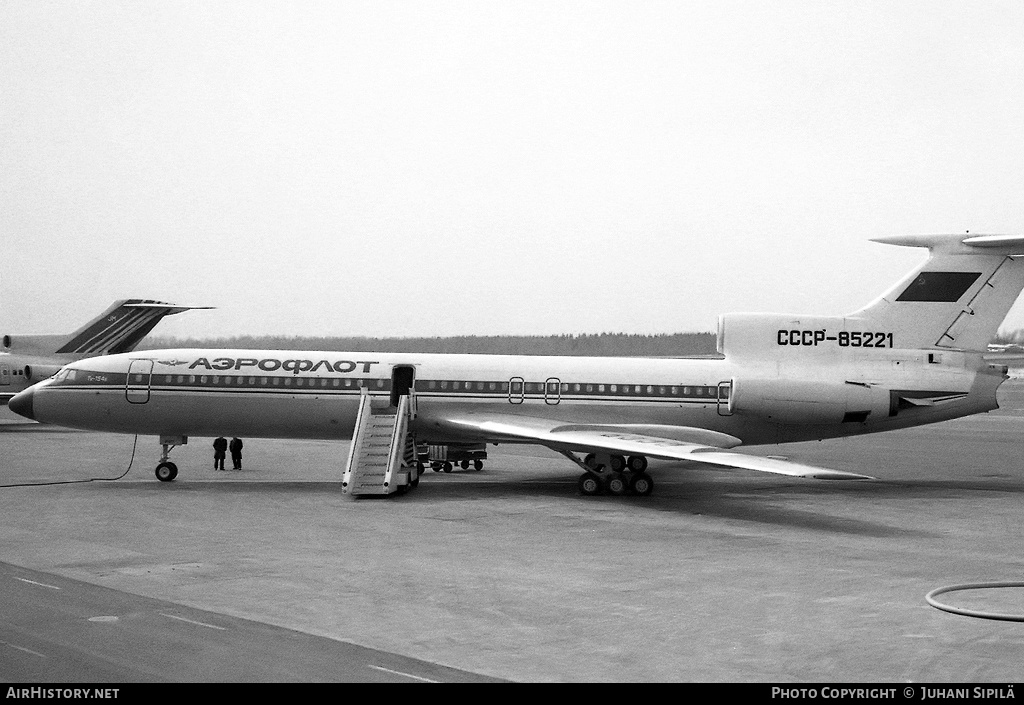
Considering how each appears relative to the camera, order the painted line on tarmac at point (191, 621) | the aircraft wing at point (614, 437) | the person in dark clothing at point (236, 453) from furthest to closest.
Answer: the person in dark clothing at point (236, 453), the aircraft wing at point (614, 437), the painted line on tarmac at point (191, 621)

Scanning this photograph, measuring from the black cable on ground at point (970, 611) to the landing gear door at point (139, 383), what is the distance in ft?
65.6

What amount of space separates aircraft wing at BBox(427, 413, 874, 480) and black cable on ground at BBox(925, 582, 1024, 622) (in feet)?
20.0

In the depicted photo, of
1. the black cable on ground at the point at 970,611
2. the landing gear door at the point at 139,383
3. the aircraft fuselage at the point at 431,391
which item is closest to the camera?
the black cable on ground at the point at 970,611

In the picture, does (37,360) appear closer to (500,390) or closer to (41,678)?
(500,390)

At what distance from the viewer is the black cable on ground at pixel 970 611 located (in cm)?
1248

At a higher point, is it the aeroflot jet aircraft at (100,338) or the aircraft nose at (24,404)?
the aeroflot jet aircraft at (100,338)

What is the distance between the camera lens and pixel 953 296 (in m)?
25.8

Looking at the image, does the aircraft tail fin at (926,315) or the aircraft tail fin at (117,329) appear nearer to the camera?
the aircraft tail fin at (926,315)

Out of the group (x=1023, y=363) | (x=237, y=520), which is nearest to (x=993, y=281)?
(x=237, y=520)

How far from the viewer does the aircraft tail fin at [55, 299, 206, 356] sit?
4675 cm

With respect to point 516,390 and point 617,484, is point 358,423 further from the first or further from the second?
point 617,484

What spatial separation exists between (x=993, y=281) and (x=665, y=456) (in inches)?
403

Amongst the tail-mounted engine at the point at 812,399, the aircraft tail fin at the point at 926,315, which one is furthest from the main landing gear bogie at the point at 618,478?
the aircraft tail fin at the point at 926,315

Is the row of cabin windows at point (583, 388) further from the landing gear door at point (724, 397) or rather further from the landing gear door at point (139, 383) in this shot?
the landing gear door at point (139, 383)
